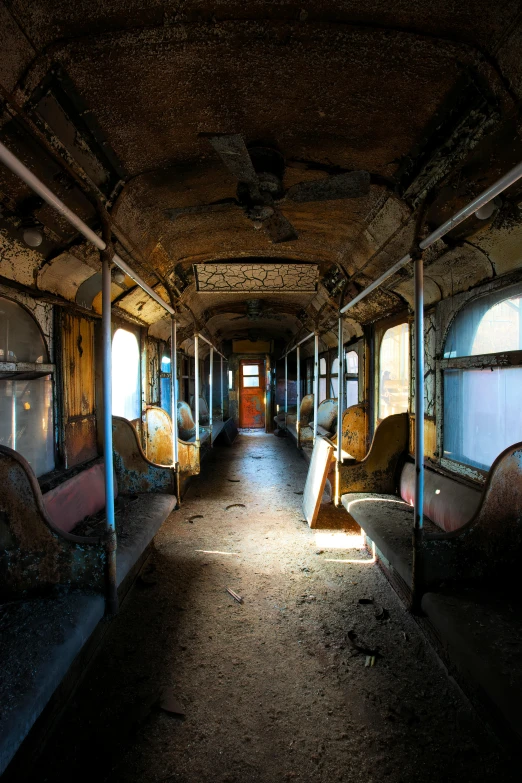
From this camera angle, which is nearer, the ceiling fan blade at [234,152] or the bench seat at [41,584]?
the bench seat at [41,584]

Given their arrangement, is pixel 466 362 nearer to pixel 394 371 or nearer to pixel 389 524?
pixel 389 524

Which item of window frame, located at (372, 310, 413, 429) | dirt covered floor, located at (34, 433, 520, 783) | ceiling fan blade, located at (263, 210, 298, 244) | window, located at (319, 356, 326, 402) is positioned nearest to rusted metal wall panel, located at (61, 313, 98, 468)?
dirt covered floor, located at (34, 433, 520, 783)

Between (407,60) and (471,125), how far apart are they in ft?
1.75

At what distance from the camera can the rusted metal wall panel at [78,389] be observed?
3.52 m

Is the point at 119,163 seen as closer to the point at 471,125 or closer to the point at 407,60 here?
the point at 407,60

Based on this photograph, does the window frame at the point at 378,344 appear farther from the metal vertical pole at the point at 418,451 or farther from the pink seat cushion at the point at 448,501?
the metal vertical pole at the point at 418,451

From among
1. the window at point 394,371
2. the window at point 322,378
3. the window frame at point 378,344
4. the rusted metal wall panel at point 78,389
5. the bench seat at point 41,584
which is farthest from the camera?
the window at point 322,378

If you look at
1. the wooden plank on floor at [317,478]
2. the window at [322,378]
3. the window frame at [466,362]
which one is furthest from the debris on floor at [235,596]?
the window at [322,378]

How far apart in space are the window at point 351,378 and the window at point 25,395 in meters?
4.96

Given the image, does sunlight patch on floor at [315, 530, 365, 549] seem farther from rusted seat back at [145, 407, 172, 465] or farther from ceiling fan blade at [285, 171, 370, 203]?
ceiling fan blade at [285, 171, 370, 203]

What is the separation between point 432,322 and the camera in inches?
151

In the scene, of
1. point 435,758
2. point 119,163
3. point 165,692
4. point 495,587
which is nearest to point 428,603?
point 495,587

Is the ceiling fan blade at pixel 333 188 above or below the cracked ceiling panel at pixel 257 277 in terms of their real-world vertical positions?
below

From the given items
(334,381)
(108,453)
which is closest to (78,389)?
(108,453)
